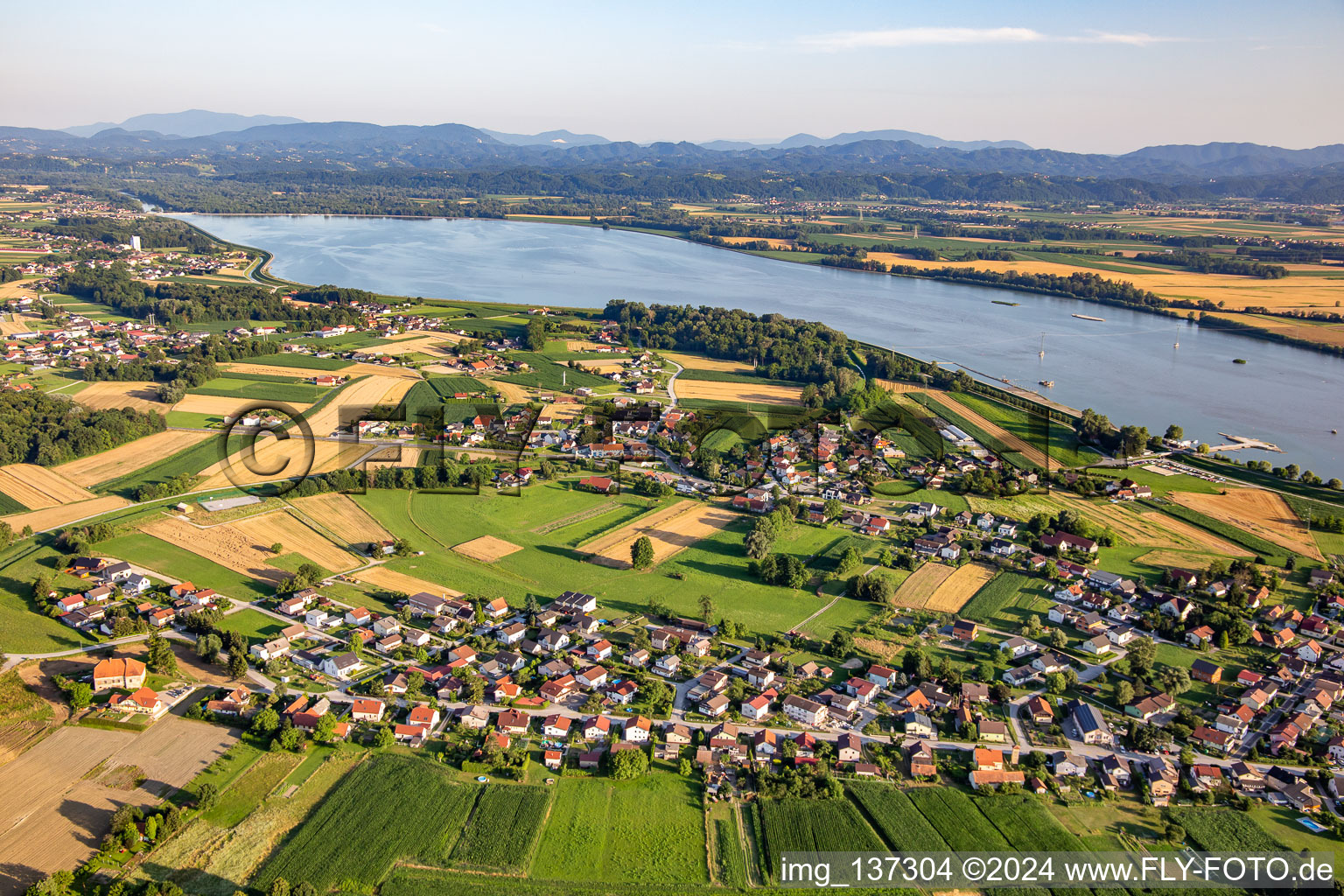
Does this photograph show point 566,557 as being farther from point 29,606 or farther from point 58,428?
point 58,428

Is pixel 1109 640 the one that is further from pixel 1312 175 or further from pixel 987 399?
pixel 1312 175

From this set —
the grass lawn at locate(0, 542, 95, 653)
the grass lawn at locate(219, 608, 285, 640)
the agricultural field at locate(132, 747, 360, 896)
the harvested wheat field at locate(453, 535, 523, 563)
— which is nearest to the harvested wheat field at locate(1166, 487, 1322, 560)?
the harvested wheat field at locate(453, 535, 523, 563)

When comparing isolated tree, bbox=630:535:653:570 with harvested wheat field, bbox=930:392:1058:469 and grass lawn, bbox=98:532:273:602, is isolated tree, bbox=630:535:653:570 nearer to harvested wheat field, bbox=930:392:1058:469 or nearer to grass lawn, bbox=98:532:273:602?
grass lawn, bbox=98:532:273:602

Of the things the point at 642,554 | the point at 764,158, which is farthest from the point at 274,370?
the point at 764,158

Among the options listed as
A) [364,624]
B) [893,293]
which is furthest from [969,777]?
[893,293]

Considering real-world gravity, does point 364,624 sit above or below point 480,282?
below

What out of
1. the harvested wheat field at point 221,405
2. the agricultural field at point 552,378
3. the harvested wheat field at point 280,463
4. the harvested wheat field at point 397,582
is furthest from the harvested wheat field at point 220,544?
the agricultural field at point 552,378

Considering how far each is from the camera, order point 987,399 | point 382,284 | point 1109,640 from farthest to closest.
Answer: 1. point 382,284
2. point 987,399
3. point 1109,640
